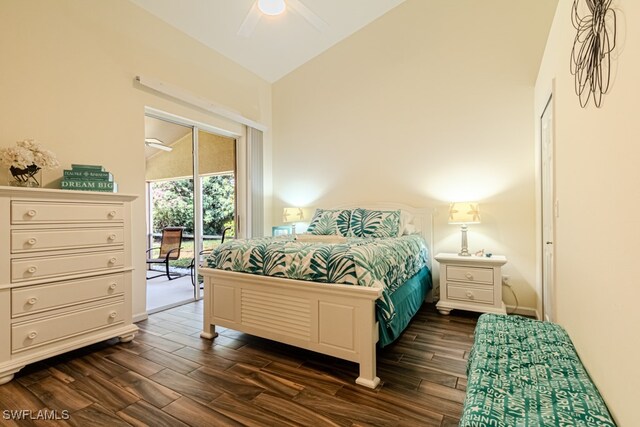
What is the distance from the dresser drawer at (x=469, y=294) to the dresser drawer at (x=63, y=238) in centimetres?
307

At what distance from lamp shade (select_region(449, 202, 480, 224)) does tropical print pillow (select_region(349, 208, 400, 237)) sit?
0.57 meters

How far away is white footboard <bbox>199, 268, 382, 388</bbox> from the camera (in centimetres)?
192

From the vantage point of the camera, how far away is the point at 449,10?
140 inches

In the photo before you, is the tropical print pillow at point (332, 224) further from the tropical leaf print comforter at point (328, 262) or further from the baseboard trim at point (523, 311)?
the baseboard trim at point (523, 311)

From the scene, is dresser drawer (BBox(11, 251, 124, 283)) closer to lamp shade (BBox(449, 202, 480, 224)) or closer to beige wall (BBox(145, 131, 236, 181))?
beige wall (BBox(145, 131, 236, 181))

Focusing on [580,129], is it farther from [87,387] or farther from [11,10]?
[11,10]

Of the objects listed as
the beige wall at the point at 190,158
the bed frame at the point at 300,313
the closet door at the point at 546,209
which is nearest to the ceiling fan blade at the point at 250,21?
the beige wall at the point at 190,158

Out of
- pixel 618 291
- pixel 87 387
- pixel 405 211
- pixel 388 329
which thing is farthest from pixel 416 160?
pixel 87 387

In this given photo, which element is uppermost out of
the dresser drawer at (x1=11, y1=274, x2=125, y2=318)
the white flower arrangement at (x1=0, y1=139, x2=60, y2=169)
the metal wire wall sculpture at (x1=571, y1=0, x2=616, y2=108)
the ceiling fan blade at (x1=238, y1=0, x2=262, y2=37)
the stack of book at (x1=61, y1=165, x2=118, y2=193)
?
the ceiling fan blade at (x1=238, y1=0, x2=262, y2=37)

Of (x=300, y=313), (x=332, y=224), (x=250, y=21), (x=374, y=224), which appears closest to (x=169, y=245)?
(x=332, y=224)

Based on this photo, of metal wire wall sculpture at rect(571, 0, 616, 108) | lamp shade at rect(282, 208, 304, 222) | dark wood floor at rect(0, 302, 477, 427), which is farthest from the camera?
lamp shade at rect(282, 208, 304, 222)

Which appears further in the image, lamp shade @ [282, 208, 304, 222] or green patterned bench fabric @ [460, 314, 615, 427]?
lamp shade @ [282, 208, 304, 222]

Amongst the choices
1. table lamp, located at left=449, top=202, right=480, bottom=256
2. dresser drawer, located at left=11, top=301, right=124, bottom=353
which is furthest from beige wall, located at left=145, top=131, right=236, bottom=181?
table lamp, located at left=449, top=202, right=480, bottom=256

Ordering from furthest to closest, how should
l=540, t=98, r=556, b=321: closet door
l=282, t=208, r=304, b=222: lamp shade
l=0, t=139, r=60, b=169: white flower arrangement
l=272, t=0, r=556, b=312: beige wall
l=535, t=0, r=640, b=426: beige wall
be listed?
l=282, t=208, r=304, b=222: lamp shade
l=272, t=0, r=556, b=312: beige wall
l=540, t=98, r=556, b=321: closet door
l=0, t=139, r=60, b=169: white flower arrangement
l=535, t=0, r=640, b=426: beige wall
